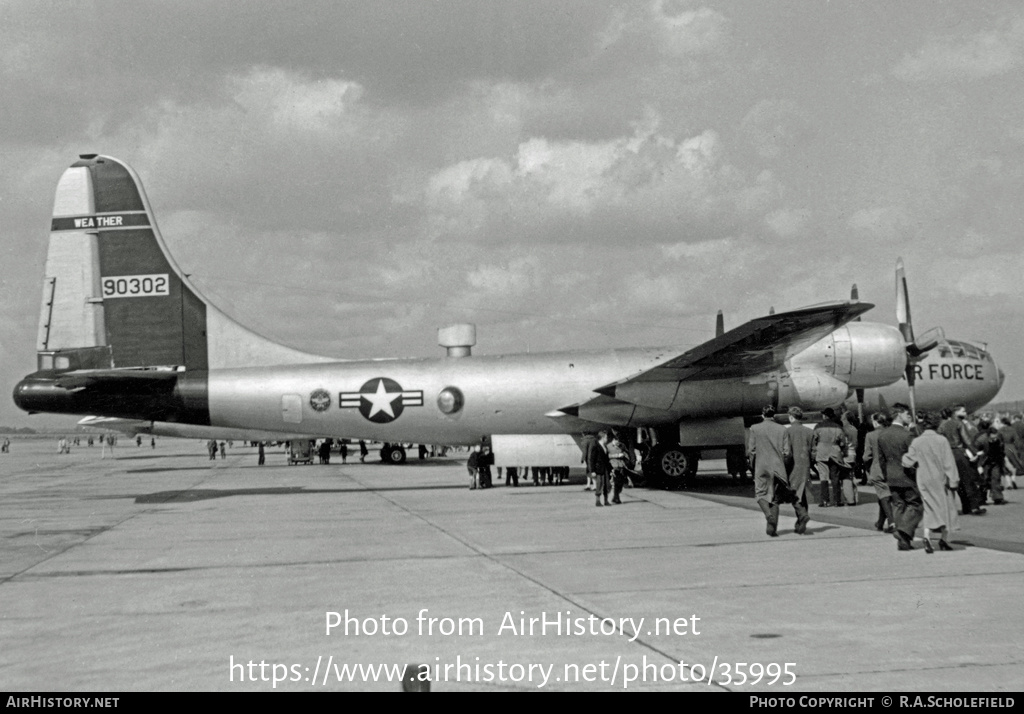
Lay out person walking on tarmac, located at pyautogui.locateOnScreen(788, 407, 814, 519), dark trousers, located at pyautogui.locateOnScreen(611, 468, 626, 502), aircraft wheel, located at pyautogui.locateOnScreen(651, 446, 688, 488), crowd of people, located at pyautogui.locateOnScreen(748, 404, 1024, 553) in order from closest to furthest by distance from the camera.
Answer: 1. crowd of people, located at pyautogui.locateOnScreen(748, 404, 1024, 553)
2. person walking on tarmac, located at pyautogui.locateOnScreen(788, 407, 814, 519)
3. dark trousers, located at pyautogui.locateOnScreen(611, 468, 626, 502)
4. aircraft wheel, located at pyautogui.locateOnScreen(651, 446, 688, 488)

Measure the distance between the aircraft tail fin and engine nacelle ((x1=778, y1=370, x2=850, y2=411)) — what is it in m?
12.3

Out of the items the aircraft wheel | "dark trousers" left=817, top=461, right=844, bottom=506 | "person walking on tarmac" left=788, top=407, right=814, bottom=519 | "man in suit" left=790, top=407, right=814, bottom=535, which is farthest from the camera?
the aircraft wheel

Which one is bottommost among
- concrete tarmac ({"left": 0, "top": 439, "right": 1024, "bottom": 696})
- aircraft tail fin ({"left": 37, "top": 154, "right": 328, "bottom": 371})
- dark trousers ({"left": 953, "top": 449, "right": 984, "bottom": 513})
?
concrete tarmac ({"left": 0, "top": 439, "right": 1024, "bottom": 696})

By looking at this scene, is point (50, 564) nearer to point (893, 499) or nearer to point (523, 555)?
point (523, 555)

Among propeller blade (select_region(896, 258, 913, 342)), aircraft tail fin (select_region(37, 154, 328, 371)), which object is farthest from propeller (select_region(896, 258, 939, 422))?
aircraft tail fin (select_region(37, 154, 328, 371))

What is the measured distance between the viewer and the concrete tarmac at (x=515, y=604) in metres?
6.14

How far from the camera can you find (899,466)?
11273 millimetres

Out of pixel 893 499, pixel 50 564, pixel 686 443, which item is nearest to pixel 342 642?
pixel 50 564

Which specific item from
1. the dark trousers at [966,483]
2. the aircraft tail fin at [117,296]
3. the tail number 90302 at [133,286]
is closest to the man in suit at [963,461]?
the dark trousers at [966,483]

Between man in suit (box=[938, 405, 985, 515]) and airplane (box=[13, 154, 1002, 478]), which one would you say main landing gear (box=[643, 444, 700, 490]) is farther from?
man in suit (box=[938, 405, 985, 515])

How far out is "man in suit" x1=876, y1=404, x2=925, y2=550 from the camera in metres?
11.0

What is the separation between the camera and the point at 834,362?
2148 centimetres

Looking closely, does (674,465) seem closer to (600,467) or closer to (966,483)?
(600,467)

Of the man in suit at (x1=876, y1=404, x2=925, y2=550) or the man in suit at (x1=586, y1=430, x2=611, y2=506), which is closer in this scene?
the man in suit at (x1=876, y1=404, x2=925, y2=550)
